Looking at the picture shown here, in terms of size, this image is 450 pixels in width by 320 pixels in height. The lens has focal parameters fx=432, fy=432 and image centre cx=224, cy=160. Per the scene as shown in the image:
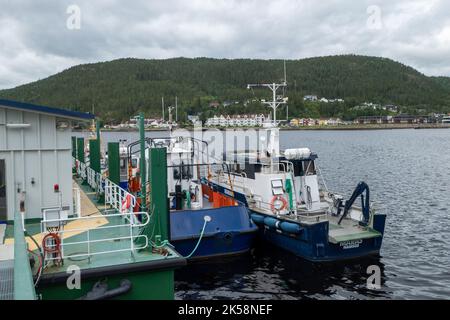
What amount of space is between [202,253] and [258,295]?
110 inches

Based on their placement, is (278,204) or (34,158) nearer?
(34,158)

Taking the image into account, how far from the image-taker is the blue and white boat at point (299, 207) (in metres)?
15.6

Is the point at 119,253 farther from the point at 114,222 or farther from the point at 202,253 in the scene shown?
the point at 202,253

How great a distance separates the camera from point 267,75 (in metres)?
155

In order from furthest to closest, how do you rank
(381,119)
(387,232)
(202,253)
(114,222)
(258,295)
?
(381,119), (387,232), (202,253), (258,295), (114,222)

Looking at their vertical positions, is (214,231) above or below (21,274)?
below

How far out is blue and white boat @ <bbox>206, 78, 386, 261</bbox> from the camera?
51.2ft

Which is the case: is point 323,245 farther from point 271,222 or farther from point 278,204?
point 278,204

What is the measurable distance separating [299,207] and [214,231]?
14.7ft

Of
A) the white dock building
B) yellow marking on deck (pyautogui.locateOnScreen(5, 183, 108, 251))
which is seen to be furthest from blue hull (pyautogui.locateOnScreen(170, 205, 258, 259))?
the white dock building

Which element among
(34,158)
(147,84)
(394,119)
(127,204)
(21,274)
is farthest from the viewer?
(394,119)

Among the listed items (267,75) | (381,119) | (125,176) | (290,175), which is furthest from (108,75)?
(290,175)

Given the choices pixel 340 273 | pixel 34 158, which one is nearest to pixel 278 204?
pixel 340 273

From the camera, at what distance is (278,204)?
678 inches
